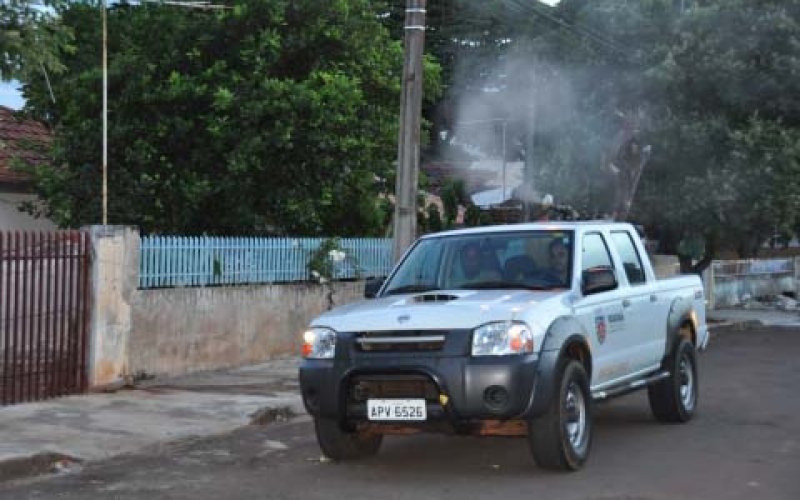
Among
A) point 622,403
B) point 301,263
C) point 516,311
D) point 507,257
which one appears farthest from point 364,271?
point 516,311

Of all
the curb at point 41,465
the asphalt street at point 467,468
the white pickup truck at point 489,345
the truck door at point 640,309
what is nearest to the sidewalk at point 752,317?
the asphalt street at point 467,468

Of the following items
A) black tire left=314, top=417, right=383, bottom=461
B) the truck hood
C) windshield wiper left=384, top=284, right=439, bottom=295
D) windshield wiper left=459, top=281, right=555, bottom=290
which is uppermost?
windshield wiper left=459, top=281, right=555, bottom=290

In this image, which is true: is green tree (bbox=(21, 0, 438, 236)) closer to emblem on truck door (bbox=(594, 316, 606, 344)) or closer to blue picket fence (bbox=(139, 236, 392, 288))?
blue picket fence (bbox=(139, 236, 392, 288))

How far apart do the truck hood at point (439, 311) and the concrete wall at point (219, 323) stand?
5085 millimetres

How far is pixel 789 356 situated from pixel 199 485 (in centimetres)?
1124

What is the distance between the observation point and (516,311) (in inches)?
267

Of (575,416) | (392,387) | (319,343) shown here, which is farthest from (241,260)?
(575,416)

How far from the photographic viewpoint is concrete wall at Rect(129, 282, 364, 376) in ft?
39.3

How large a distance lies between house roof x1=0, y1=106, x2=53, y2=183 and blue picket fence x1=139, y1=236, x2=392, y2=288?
175 inches

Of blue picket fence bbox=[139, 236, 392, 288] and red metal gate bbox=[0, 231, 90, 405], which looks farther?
blue picket fence bbox=[139, 236, 392, 288]

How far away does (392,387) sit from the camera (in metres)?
6.88

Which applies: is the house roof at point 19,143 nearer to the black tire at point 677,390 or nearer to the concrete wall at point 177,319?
the concrete wall at point 177,319

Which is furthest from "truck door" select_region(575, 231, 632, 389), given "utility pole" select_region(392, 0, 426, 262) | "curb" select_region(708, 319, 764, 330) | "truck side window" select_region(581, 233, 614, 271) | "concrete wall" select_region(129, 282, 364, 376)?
"curb" select_region(708, 319, 764, 330)

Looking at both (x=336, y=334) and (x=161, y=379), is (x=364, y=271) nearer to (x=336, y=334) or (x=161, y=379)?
(x=161, y=379)
